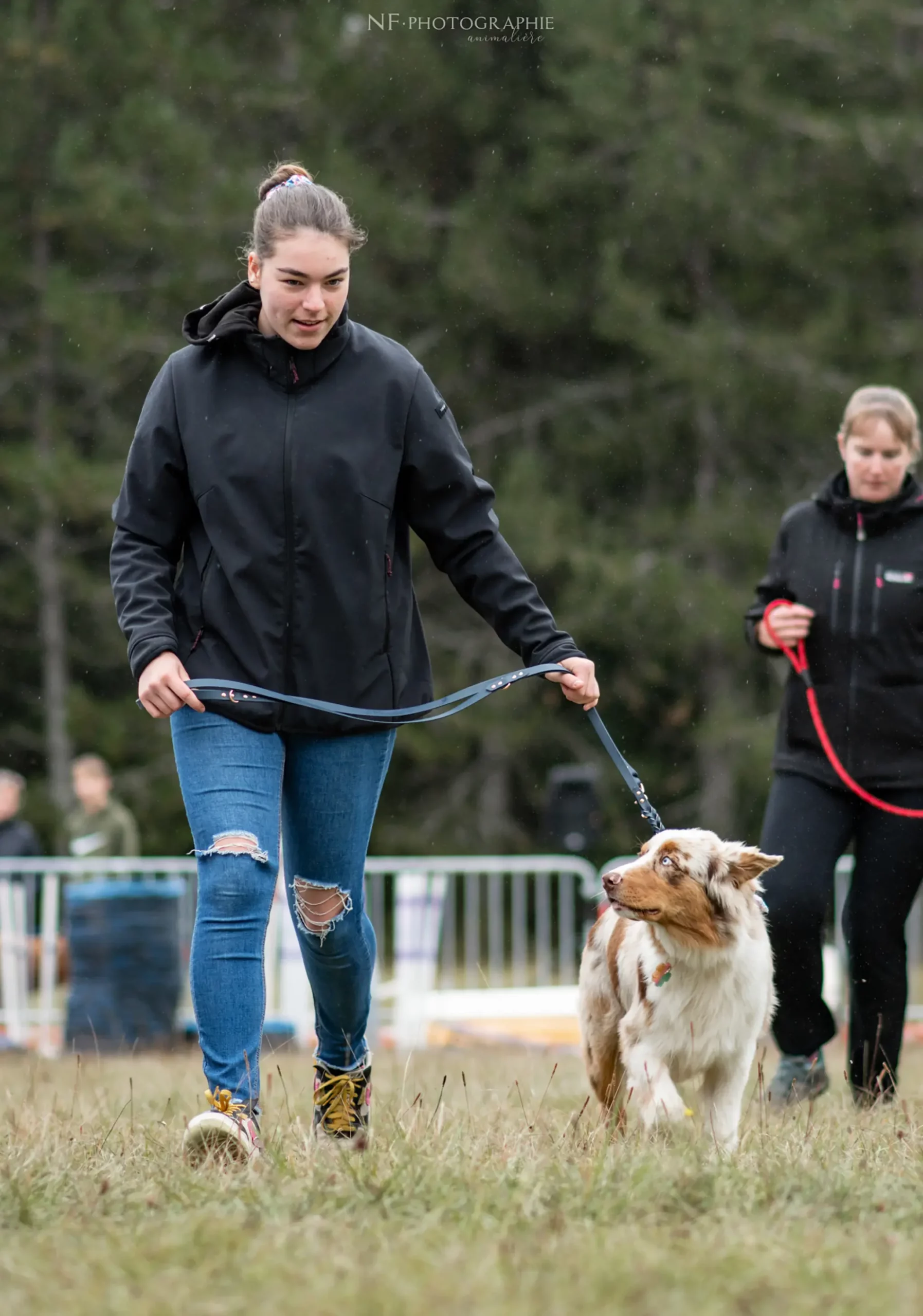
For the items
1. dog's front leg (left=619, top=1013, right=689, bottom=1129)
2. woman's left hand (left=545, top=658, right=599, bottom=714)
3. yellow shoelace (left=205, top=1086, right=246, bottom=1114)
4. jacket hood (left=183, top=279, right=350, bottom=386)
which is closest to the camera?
yellow shoelace (left=205, top=1086, right=246, bottom=1114)

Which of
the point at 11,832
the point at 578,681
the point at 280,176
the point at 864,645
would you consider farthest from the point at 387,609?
the point at 11,832

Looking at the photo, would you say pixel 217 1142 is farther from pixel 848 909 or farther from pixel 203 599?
pixel 848 909

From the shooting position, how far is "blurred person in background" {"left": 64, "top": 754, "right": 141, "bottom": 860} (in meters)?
12.4

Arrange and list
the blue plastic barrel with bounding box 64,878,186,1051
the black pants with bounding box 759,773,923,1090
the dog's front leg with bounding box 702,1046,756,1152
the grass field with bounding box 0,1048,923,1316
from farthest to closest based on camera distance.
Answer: the blue plastic barrel with bounding box 64,878,186,1051
the black pants with bounding box 759,773,923,1090
the dog's front leg with bounding box 702,1046,756,1152
the grass field with bounding box 0,1048,923,1316

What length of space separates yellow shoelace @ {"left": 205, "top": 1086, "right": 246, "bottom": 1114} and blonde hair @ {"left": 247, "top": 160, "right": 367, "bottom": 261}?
1793 millimetres

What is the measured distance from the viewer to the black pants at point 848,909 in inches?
202

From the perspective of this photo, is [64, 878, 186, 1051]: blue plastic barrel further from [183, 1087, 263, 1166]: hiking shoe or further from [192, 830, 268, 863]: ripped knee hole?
[183, 1087, 263, 1166]: hiking shoe

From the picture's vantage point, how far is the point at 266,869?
3.85 metres

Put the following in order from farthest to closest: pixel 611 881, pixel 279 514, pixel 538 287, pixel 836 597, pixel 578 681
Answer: pixel 538 287 < pixel 836 597 < pixel 611 881 < pixel 578 681 < pixel 279 514

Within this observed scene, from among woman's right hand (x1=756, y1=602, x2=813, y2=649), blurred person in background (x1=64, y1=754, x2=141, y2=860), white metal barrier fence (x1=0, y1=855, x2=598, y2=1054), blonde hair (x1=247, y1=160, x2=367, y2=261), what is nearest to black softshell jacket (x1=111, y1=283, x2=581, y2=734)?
blonde hair (x1=247, y1=160, x2=367, y2=261)

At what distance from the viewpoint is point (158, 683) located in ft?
12.4

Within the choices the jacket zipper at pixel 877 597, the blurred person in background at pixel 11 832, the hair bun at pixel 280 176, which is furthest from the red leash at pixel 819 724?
the blurred person in background at pixel 11 832

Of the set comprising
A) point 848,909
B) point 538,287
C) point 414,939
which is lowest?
point 414,939

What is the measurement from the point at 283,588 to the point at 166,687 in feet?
1.10
